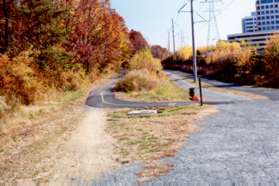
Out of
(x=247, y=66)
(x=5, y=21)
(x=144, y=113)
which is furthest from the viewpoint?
(x=247, y=66)

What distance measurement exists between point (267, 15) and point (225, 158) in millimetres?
147706

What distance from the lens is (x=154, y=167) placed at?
1109 cm

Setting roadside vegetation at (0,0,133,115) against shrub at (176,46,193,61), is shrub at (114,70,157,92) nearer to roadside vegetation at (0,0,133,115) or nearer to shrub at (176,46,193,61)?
roadside vegetation at (0,0,133,115)

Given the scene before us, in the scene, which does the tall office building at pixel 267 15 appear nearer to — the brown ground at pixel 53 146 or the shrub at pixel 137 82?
the shrub at pixel 137 82

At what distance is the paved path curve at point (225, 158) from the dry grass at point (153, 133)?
385 mm

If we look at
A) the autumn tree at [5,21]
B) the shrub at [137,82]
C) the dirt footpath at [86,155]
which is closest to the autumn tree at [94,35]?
the shrub at [137,82]

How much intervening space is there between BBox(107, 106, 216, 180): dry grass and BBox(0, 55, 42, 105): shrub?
7.44 meters

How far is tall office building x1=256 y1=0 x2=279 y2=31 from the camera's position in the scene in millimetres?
148750

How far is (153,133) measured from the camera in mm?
16312

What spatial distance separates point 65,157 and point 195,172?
4.47 meters

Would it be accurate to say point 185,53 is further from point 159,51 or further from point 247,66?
point 247,66

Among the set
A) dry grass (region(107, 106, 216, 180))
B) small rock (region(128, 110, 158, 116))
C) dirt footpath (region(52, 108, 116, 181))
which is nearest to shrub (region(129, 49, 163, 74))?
dry grass (region(107, 106, 216, 180))

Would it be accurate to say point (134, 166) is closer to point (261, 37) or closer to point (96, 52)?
point (96, 52)

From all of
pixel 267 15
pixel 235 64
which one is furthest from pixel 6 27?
pixel 267 15
